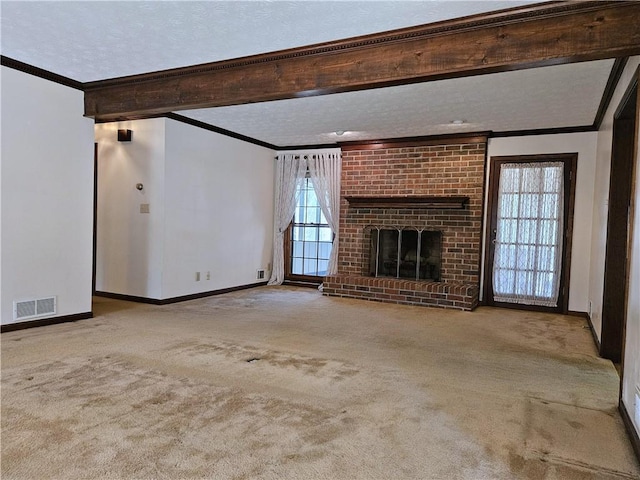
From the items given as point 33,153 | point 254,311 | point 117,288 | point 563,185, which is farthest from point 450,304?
point 33,153

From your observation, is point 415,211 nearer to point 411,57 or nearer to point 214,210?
point 214,210

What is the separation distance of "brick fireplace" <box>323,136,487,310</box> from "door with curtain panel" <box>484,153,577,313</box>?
0.22m

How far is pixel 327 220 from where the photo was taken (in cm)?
712

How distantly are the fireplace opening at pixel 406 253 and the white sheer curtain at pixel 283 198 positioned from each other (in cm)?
155

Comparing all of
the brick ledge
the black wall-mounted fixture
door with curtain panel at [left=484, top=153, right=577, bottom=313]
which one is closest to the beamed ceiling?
door with curtain panel at [left=484, top=153, right=577, bottom=313]

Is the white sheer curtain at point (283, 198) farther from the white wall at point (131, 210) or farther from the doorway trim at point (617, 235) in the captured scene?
the doorway trim at point (617, 235)

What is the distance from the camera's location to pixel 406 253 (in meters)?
6.53

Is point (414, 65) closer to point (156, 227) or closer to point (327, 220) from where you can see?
point (156, 227)

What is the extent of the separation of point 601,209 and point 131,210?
540 cm

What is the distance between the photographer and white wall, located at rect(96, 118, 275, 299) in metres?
5.41

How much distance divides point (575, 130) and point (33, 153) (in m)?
6.07

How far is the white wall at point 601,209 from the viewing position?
394 centimetres

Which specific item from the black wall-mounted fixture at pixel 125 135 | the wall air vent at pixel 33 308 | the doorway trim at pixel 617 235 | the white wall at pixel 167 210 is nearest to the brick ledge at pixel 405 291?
the white wall at pixel 167 210

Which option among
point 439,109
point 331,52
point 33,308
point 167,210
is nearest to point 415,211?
point 439,109
